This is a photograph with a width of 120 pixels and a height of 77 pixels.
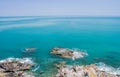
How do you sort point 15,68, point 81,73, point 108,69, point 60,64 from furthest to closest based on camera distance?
point 60,64
point 108,69
point 15,68
point 81,73

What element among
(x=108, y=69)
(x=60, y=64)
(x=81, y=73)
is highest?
(x=81, y=73)

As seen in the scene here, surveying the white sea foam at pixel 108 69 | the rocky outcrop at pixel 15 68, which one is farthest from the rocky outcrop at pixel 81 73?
the rocky outcrop at pixel 15 68

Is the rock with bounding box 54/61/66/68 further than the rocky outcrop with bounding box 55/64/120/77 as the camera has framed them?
Yes

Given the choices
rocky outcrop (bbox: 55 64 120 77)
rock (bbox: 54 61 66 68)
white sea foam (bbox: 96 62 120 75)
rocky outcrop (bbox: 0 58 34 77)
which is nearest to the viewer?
rocky outcrop (bbox: 55 64 120 77)

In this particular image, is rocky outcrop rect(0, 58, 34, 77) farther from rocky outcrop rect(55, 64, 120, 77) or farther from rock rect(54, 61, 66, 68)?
rocky outcrop rect(55, 64, 120, 77)

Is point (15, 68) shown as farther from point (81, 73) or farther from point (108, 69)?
point (108, 69)

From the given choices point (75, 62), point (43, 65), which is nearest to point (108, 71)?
point (75, 62)

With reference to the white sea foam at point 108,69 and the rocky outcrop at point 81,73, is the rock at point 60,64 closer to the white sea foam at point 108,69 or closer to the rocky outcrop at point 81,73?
the rocky outcrop at point 81,73

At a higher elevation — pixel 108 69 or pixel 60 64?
pixel 60 64

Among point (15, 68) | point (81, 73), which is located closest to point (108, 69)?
point (81, 73)

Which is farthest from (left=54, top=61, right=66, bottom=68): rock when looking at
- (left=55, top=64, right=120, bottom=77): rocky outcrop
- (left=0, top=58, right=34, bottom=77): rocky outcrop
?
(left=0, top=58, right=34, bottom=77): rocky outcrop

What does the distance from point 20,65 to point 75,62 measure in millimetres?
12863

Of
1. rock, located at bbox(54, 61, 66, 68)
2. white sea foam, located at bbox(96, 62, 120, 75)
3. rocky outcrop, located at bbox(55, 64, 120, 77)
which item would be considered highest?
rocky outcrop, located at bbox(55, 64, 120, 77)

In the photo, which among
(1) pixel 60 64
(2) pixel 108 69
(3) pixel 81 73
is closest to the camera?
(3) pixel 81 73
